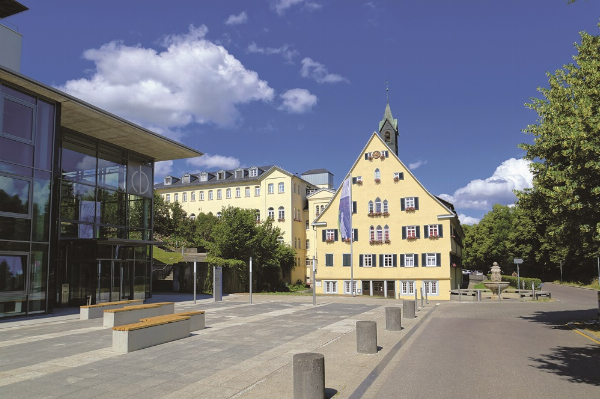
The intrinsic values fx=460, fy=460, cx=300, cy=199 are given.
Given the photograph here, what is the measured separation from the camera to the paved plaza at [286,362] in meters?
7.93

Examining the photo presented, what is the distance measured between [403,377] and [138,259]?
71.3ft

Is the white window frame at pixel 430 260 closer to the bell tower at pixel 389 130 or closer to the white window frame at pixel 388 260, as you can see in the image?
the white window frame at pixel 388 260

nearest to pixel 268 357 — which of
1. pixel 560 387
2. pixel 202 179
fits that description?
pixel 560 387

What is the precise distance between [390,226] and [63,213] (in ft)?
100

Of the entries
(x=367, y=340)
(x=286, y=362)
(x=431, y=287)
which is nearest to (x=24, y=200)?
(x=286, y=362)

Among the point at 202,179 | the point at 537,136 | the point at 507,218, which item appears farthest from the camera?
the point at 507,218

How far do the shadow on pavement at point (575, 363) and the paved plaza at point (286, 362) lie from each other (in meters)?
0.02

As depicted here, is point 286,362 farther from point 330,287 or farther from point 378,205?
point 330,287

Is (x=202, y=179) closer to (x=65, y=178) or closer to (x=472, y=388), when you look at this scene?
(x=65, y=178)

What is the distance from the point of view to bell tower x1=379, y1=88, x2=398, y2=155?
56.5 metres

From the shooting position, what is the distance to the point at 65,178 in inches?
910

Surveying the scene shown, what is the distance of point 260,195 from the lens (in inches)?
2655

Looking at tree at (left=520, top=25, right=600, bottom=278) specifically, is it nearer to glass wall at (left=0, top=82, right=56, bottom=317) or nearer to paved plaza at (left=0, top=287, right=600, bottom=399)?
paved plaza at (left=0, top=287, right=600, bottom=399)

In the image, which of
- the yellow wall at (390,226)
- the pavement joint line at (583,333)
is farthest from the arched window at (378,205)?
the pavement joint line at (583,333)
